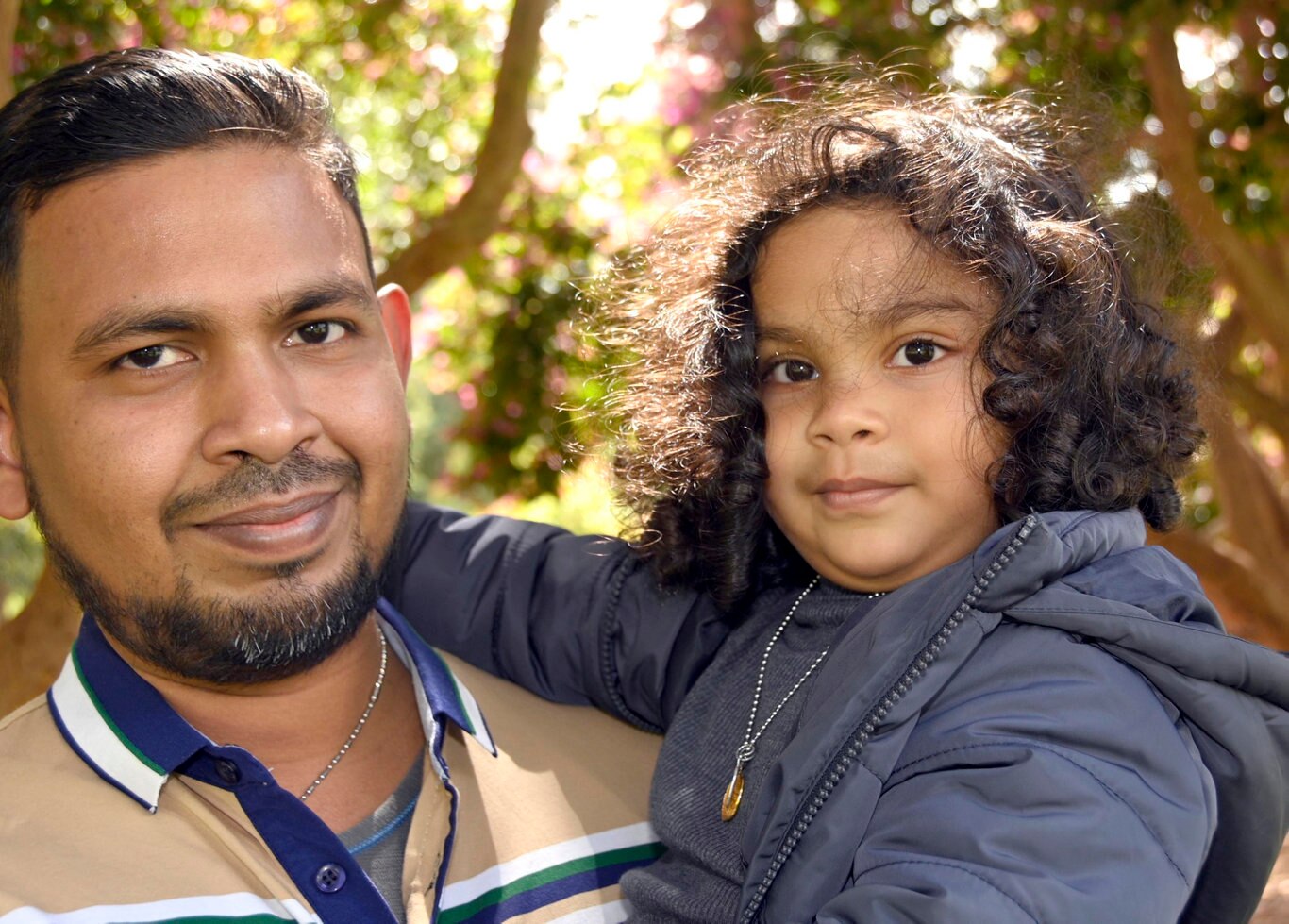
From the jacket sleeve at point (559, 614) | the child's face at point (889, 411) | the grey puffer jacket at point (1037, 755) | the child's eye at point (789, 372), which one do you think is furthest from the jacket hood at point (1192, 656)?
the jacket sleeve at point (559, 614)

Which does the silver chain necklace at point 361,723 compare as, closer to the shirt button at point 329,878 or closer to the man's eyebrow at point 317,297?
the shirt button at point 329,878

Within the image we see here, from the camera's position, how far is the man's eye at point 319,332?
1910mm

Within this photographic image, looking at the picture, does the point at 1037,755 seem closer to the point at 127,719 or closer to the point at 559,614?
the point at 559,614

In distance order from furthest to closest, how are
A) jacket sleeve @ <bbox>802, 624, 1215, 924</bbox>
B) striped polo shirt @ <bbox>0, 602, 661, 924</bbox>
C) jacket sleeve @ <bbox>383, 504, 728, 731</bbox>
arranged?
jacket sleeve @ <bbox>383, 504, 728, 731</bbox>, striped polo shirt @ <bbox>0, 602, 661, 924</bbox>, jacket sleeve @ <bbox>802, 624, 1215, 924</bbox>

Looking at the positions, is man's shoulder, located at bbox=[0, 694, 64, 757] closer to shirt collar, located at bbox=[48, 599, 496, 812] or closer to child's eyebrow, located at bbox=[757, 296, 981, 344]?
shirt collar, located at bbox=[48, 599, 496, 812]

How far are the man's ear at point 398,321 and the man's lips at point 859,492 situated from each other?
807 millimetres

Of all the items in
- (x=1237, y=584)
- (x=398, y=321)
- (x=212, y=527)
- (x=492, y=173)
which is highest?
(x=492, y=173)

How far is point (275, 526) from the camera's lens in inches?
71.5

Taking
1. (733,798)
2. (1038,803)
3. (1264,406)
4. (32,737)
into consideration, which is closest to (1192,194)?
(1264,406)

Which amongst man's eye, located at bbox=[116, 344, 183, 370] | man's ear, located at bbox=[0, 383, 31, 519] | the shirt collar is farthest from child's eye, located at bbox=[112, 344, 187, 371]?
Answer: the shirt collar

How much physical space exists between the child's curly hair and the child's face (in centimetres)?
4

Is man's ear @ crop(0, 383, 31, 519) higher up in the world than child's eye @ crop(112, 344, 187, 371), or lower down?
lower down

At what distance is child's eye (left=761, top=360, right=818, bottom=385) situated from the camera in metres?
2.09

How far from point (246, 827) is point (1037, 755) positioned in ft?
3.31
